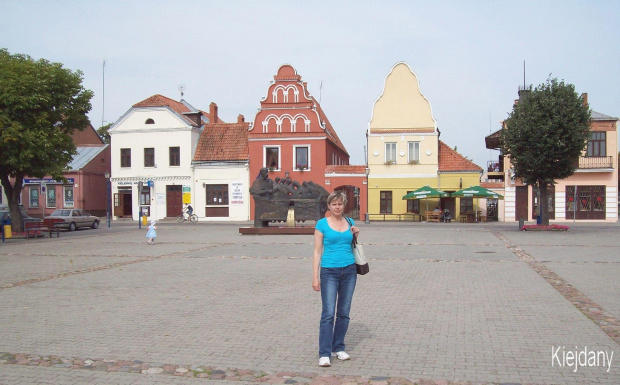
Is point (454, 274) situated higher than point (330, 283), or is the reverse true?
point (330, 283)

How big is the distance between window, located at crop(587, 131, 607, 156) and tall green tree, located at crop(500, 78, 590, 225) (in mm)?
12333

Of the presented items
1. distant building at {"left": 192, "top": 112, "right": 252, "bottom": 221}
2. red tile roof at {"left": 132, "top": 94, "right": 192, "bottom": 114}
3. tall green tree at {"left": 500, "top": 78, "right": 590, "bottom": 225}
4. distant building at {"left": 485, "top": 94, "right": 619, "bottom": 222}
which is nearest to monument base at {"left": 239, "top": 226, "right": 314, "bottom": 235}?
tall green tree at {"left": 500, "top": 78, "right": 590, "bottom": 225}

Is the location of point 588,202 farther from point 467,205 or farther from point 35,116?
point 35,116

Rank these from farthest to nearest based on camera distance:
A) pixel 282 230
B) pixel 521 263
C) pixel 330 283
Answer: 1. pixel 282 230
2. pixel 521 263
3. pixel 330 283

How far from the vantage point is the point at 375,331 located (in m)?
7.16

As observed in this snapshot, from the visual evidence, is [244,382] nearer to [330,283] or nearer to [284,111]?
[330,283]

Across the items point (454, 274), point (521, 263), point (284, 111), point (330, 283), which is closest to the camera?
point (330, 283)

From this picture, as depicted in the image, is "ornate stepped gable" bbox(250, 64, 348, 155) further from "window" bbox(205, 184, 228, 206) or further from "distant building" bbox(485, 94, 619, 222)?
"distant building" bbox(485, 94, 619, 222)

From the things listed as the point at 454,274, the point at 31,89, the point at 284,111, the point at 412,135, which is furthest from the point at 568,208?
Answer: the point at 31,89

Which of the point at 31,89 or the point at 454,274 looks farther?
the point at 31,89

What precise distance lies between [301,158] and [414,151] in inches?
345

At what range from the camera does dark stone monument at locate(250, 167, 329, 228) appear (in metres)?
26.7

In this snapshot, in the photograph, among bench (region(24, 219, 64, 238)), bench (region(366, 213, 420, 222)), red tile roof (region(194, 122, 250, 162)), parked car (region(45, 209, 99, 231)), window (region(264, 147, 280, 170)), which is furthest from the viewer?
A: red tile roof (region(194, 122, 250, 162))

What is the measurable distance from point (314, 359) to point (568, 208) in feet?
126
